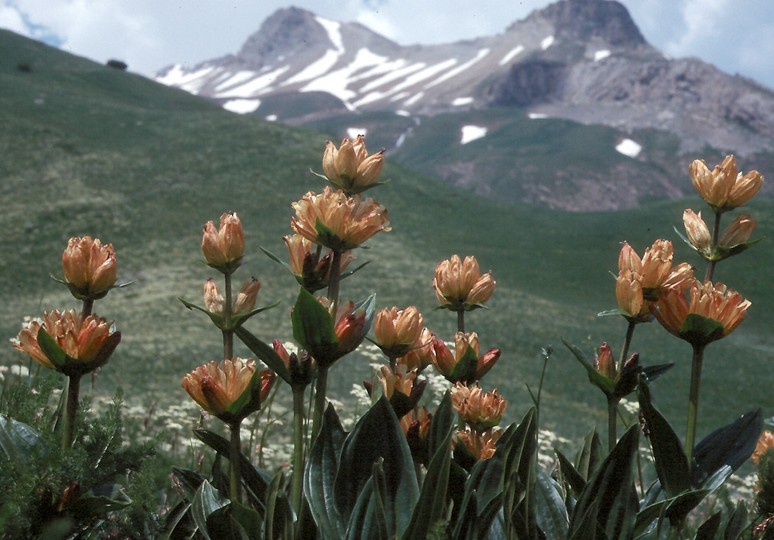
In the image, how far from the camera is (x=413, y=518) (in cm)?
151

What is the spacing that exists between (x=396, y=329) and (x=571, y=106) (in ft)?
427

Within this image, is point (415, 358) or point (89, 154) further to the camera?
point (89, 154)

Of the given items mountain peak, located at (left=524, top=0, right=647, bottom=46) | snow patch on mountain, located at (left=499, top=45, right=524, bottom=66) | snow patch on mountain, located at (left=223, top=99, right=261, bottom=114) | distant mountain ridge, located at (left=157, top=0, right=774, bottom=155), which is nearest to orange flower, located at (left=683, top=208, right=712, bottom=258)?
distant mountain ridge, located at (left=157, top=0, right=774, bottom=155)

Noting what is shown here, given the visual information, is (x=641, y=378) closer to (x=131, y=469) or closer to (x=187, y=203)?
(x=131, y=469)

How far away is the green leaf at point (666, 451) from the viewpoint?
1745 millimetres

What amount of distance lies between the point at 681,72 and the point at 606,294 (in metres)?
95.2

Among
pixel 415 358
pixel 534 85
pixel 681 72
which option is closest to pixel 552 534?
pixel 415 358

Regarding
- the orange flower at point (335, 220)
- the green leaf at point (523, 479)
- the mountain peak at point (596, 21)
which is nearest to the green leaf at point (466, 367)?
the green leaf at point (523, 479)

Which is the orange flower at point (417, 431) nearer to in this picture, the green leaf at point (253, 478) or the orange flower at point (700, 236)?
the green leaf at point (253, 478)

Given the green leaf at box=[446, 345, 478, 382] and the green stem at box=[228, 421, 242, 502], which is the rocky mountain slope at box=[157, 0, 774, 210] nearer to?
the green leaf at box=[446, 345, 478, 382]

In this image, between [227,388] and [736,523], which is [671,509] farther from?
[227,388]

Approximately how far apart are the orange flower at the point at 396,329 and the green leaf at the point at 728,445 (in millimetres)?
777

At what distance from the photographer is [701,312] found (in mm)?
1729

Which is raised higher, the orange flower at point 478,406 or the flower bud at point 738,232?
the flower bud at point 738,232
